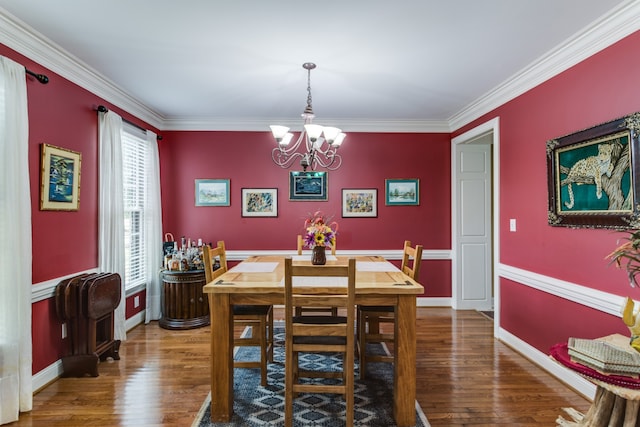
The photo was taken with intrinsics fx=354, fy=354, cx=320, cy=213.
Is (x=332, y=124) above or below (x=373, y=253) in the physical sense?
above

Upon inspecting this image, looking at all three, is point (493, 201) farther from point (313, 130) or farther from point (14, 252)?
point (14, 252)

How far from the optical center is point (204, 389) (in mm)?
2748

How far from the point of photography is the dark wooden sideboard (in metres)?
4.16

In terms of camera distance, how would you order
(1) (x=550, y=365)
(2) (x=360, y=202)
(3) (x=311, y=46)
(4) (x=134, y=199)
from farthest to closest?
(2) (x=360, y=202), (4) (x=134, y=199), (1) (x=550, y=365), (3) (x=311, y=46)

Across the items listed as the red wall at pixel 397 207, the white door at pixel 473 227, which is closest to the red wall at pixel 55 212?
the red wall at pixel 397 207

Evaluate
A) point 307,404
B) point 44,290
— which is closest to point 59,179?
point 44,290

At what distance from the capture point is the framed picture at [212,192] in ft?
16.4

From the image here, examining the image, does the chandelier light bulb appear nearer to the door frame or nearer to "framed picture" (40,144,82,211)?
"framed picture" (40,144,82,211)

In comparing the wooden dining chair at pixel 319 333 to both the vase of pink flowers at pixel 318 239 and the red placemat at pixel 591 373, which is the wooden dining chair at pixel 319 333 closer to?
the vase of pink flowers at pixel 318 239

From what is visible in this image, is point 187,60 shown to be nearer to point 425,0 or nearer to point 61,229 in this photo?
point 61,229

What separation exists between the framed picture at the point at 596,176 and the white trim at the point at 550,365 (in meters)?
1.08

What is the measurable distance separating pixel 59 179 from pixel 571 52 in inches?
A: 167

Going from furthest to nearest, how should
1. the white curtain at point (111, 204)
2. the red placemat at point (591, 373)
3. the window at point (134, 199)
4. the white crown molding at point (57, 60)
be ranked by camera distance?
the window at point (134, 199) < the white curtain at point (111, 204) < the white crown molding at point (57, 60) < the red placemat at point (591, 373)

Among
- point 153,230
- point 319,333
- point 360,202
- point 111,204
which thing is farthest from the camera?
point 360,202
